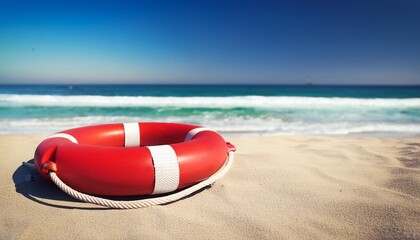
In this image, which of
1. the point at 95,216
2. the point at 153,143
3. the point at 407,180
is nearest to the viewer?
the point at 95,216

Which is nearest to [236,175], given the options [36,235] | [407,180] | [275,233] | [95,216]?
[275,233]

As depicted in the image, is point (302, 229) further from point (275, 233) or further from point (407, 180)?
point (407, 180)

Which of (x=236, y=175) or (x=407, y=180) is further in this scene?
(x=236, y=175)

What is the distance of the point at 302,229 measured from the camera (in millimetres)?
1489

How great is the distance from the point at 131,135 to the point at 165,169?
1.08 m

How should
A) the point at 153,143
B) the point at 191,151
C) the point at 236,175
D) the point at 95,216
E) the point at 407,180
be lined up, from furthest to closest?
1. the point at 153,143
2. the point at 236,175
3. the point at 407,180
4. the point at 191,151
5. the point at 95,216

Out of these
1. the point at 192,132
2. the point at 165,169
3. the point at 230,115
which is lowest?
the point at 230,115

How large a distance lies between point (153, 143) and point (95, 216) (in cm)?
117

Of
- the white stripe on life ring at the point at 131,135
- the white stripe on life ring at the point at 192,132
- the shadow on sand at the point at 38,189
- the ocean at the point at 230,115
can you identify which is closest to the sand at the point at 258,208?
the shadow on sand at the point at 38,189

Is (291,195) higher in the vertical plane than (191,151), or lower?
lower

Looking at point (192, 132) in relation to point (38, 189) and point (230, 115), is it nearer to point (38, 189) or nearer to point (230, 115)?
point (38, 189)

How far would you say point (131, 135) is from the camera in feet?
8.80

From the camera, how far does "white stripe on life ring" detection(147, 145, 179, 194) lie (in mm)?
1732

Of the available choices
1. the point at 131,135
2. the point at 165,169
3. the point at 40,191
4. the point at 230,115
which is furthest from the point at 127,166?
the point at 230,115
